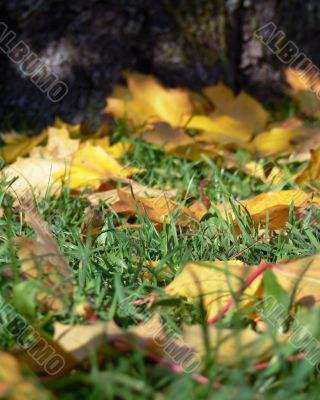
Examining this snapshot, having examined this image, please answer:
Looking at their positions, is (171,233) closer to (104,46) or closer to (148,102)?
(148,102)

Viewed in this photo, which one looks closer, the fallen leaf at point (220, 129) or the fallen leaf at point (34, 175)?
the fallen leaf at point (34, 175)

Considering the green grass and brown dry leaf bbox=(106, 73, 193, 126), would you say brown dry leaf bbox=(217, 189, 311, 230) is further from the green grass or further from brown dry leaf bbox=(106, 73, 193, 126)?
brown dry leaf bbox=(106, 73, 193, 126)

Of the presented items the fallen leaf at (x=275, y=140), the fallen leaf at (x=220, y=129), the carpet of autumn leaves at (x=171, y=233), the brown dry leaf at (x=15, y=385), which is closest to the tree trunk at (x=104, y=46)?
the carpet of autumn leaves at (x=171, y=233)

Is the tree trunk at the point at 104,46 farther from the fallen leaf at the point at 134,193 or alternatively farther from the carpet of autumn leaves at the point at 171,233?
the fallen leaf at the point at 134,193

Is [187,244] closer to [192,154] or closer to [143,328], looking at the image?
[143,328]

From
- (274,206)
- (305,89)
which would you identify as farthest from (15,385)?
(305,89)

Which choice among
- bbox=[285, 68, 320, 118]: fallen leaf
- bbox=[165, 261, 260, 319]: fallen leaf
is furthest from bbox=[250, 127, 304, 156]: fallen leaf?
bbox=[165, 261, 260, 319]: fallen leaf

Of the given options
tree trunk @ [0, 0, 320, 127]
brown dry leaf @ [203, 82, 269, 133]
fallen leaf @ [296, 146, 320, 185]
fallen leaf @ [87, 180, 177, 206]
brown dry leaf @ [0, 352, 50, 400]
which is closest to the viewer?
brown dry leaf @ [0, 352, 50, 400]
